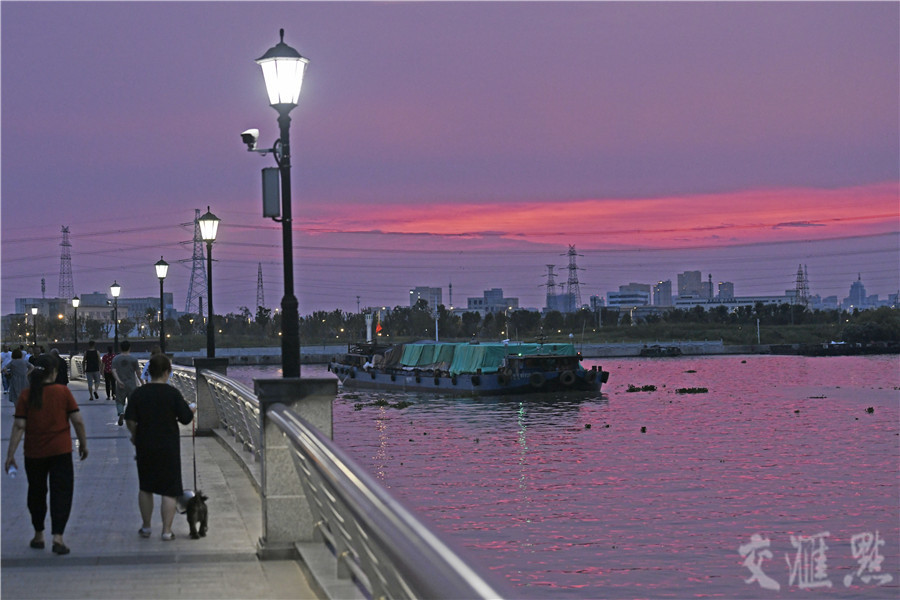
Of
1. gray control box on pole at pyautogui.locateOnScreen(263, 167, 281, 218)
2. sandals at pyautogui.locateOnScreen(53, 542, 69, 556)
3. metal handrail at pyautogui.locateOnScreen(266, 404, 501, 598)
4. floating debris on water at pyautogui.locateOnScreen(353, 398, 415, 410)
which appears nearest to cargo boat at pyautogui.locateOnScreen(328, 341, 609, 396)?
floating debris on water at pyautogui.locateOnScreen(353, 398, 415, 410)

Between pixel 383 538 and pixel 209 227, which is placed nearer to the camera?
pixel 383 538

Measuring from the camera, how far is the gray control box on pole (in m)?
11.3

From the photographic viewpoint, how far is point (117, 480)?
14344 millimetres

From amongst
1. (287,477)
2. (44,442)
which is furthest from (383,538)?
(44,442)

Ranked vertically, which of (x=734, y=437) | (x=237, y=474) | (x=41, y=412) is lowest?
(x=734, y=437)

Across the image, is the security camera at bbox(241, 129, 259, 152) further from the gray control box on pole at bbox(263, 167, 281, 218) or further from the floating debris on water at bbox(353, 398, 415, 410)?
the floating debris on water at bbox(353, 398, 415, 410)

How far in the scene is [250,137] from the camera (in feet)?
45.4

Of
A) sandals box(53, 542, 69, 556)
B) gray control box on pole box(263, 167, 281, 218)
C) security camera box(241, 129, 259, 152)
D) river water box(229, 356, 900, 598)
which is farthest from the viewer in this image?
river water box(229, 356, 900, 598)

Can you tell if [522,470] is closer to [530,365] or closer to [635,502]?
[635,502]

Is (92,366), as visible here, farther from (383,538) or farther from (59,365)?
(383,538)

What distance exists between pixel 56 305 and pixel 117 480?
19283 cm

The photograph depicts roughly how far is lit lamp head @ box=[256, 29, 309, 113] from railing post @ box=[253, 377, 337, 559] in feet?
10.6

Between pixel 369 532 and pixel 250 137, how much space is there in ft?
33.3

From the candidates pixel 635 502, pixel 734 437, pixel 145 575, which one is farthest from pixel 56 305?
pixel 145 575
